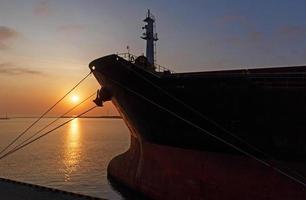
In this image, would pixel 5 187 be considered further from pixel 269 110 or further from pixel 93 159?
pixel 93 159

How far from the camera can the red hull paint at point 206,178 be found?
37.7 ft

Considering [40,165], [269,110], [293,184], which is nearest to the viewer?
[293,184]

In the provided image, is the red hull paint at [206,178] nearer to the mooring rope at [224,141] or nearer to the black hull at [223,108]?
the mooring rope at [224,141]

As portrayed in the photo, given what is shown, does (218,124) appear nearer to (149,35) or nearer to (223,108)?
(223,108)

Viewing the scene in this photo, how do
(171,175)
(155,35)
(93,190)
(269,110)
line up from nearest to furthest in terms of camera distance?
1. (269,110)
2. (171,175)
3. (93,190)
4. (155,35)

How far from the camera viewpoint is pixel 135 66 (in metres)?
14.7

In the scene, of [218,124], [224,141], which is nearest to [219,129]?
[218,124]

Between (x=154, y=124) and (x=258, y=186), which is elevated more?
(x=154, y=124)

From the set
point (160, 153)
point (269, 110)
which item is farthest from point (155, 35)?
point (269, 110)

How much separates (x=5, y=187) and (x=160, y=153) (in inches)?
223

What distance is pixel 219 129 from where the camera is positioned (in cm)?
1299

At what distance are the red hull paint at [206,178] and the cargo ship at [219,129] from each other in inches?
1.1

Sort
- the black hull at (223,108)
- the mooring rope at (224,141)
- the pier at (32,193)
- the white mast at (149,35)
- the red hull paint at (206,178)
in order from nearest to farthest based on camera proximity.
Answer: the mooring rope at (224,141), the red hull paint at (206,178), the black hull at (223,108), the pier at (32,193), the white mast at (149,35)

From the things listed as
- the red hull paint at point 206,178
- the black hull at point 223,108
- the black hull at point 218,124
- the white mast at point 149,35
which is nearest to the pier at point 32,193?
the red hull paint at point 206,178
